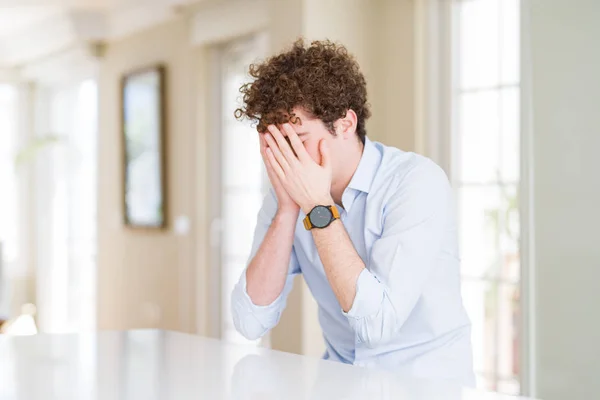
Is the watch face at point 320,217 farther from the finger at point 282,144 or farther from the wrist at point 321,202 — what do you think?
the finger at point 282,144

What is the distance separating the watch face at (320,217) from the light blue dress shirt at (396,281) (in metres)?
0.10

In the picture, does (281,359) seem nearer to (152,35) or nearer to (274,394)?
(274,394)

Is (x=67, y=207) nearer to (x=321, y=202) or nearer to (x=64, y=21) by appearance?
(x=64, y=21)

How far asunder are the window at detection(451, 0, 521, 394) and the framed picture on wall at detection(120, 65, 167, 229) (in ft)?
8.55

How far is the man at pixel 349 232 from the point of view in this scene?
1606 millimetres

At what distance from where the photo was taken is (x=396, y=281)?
159 centimetres

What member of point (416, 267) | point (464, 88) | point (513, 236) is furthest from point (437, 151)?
point (416, 267)

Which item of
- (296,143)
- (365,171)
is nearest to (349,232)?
(365,171)

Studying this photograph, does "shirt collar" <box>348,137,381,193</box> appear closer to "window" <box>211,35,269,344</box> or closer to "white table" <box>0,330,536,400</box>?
"white table" <box>0,330,536,400</box>

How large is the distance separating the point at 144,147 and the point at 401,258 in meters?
4.50

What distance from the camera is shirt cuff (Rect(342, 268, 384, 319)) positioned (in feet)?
5.13

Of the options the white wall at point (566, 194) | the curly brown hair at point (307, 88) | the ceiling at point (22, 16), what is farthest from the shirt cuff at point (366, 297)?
the ceiling at point (22, 16)

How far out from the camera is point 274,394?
4.03 ft

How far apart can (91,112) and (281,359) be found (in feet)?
18.6
